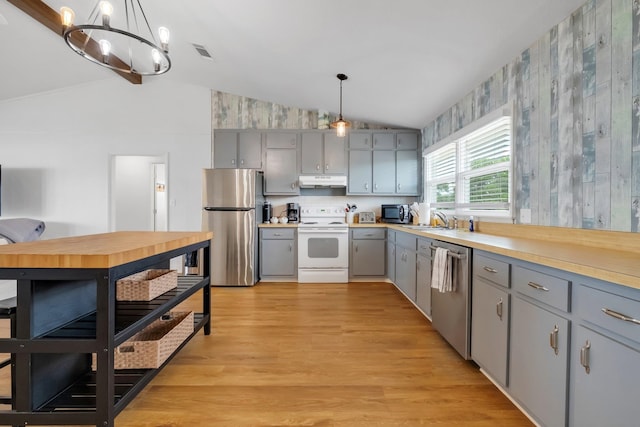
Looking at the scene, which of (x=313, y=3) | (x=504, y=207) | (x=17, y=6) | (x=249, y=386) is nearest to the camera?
(x=249, y=386)

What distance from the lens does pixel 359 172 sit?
478 centimetres

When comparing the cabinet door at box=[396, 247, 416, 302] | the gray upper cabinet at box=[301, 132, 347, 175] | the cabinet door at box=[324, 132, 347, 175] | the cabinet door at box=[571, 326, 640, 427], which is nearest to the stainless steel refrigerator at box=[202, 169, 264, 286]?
the gray upper cabinet at box=[301, 132, 347, 175]

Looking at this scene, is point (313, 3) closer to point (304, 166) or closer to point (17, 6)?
point (304, 166)

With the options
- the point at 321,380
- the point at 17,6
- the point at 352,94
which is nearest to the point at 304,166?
the point at 352,94

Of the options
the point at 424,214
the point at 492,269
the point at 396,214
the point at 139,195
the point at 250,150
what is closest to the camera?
the point at 492,269

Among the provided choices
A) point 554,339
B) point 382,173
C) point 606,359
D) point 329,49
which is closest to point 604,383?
point 606,359

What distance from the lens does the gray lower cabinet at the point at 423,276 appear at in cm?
277

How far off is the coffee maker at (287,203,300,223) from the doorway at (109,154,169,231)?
3.17 metres

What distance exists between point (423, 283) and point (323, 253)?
1.78m

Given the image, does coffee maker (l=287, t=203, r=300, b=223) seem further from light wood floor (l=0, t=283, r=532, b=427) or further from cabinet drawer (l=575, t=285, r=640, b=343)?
cabinet drawer (l=575, t=285, r=640, b=343)

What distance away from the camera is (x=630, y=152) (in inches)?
60.0

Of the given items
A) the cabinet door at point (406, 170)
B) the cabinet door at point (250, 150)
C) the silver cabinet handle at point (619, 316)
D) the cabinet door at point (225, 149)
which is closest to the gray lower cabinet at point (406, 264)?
the cabinet door at point (406, 170)

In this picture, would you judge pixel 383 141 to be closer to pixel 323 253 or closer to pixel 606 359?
pixel 323 253

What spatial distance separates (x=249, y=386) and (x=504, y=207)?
257 cm
